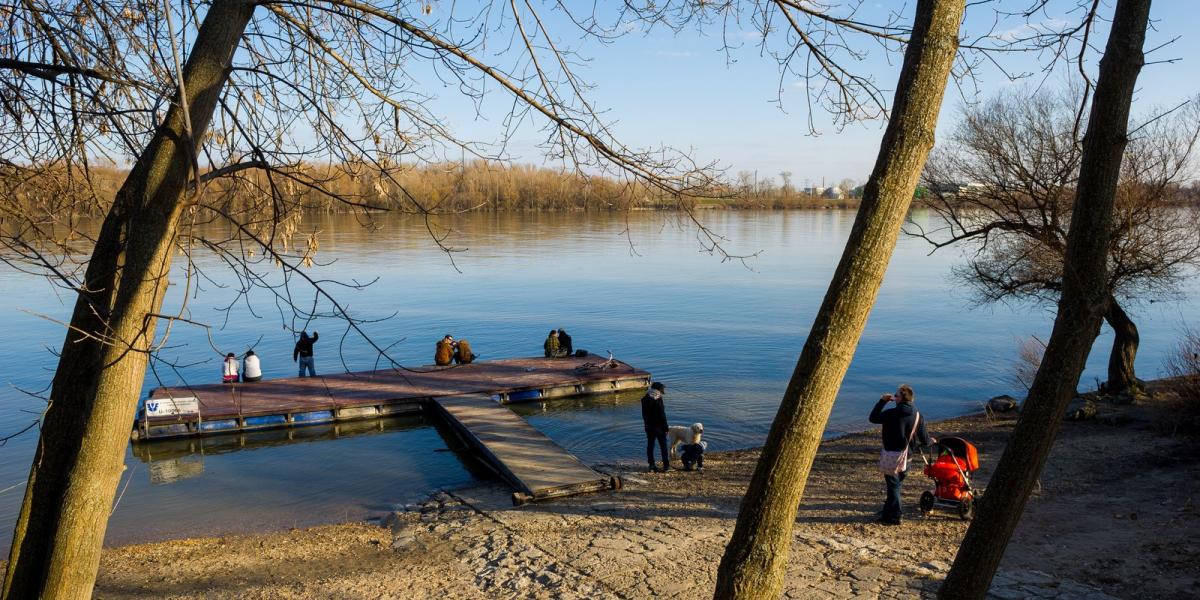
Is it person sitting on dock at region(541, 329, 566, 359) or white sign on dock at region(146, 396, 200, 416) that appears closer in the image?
white sign on dock at region(146, 396, 200, 416)

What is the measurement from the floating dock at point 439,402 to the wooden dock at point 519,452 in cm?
2

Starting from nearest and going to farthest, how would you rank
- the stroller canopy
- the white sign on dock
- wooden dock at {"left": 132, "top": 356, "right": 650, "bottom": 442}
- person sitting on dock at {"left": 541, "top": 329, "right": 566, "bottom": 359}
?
the stroller canopy
the white sign on dock
wooden dock at {"left": 132, "top": 356, "right": 650, "bottom": 442}
person sitting on dock at {"left": 541, "top": 329, "right": 566, "bottom": 359}

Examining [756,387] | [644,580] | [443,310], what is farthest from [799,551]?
[443,310]

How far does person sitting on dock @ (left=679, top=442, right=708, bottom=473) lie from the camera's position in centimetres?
1359

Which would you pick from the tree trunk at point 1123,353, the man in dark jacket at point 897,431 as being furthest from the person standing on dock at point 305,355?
the tree trunk at point 1123,353

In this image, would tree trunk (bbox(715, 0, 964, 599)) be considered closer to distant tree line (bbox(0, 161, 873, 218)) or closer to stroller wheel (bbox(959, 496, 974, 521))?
distant tree line (bbox(0, 161, 873, 218))

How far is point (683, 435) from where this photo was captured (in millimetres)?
13750

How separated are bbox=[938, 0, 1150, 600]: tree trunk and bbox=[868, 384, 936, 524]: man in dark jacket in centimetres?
530

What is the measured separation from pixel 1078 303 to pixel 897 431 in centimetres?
571

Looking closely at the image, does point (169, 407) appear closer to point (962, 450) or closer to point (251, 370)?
point (251, 370)

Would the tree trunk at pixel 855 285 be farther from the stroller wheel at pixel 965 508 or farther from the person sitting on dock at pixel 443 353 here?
the person sitting on dock at pixel 443 353

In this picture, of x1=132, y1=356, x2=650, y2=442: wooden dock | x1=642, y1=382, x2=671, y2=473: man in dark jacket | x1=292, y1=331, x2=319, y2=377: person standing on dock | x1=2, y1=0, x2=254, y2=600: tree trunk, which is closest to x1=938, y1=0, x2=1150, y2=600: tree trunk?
x1=2, y1=0, x2=254, y2=600: tree trunk

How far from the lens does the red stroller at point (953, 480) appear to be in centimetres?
991

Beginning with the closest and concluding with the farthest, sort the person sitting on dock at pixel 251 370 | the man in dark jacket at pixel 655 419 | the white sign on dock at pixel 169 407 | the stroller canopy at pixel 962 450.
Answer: the stroller canopy at pixel 962 450 < the man in dark jacket at pixel 655 419 < the white sign on dock at pixel 169 407 < the person sitting on dock at pixel 251 370
